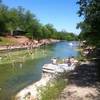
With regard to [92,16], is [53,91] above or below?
below

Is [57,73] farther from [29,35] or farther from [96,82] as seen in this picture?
[29,35]

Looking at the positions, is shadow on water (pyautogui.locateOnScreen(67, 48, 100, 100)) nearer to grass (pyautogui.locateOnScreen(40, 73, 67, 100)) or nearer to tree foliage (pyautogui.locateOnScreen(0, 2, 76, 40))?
grass (pyautogui.locateOnScreen(40, 73, 67, 100))

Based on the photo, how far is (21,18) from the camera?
136 metres

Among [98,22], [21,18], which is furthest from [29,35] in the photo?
[98,22]

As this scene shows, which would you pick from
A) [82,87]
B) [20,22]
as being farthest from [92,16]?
[20,22]

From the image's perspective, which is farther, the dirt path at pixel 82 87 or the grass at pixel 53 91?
the dirt path at pixel 82 87

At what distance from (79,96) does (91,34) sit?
585 centimetres

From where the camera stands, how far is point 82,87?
24484 millimetres

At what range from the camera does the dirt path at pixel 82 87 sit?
71.7 feet

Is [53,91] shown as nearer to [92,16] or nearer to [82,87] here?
[82,87]

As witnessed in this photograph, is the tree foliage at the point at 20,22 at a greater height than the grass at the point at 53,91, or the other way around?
the tree foliage at the point at 20,22

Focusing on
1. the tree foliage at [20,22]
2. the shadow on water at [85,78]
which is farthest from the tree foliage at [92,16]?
the tree foliage at [20,22]

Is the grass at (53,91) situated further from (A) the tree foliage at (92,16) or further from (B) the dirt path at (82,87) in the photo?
(A) the tree foliage at (92,16)

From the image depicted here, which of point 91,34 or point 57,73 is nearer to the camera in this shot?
point 91,34
